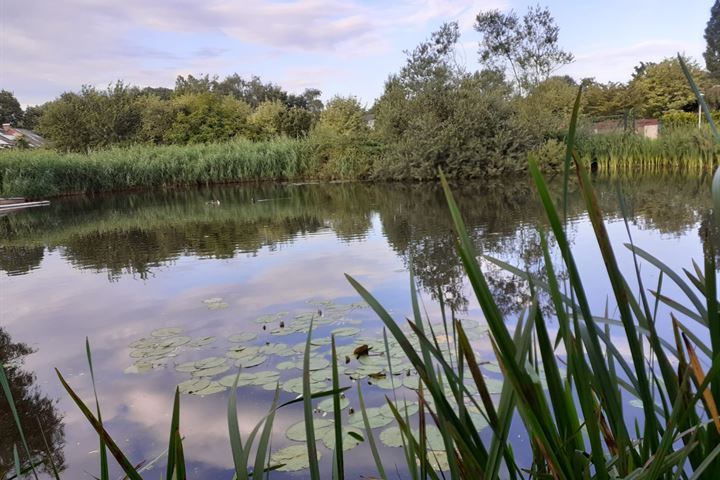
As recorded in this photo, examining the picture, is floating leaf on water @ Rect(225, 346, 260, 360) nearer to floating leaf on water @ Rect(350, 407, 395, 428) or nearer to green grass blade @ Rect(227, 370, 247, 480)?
floating leaf on water @ Rect(350, 407, 395, 428)

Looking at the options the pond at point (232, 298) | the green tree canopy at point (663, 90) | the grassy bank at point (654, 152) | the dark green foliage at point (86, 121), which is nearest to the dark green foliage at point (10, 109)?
the dark green foliage at point (86, 121)

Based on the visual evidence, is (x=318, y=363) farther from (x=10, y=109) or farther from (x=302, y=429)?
(x=10, y=109)

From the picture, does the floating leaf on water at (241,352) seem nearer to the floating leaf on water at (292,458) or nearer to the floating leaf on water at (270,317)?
the floating leaf on water at (270,317)

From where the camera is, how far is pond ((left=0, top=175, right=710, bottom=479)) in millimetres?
2559

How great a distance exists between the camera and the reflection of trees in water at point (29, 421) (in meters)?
2.34

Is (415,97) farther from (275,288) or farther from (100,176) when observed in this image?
(275,288)

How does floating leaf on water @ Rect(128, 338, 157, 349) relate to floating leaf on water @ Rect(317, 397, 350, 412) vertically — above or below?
above

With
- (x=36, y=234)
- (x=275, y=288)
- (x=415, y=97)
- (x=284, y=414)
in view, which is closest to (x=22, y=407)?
(x=284, y=414)

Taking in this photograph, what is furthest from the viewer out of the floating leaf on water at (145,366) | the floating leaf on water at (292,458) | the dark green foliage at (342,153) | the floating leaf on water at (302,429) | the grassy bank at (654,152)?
the dark green foliage at (342,153)

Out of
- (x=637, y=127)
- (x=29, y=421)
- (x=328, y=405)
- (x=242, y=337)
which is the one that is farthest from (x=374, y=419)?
(x=637, y=127)

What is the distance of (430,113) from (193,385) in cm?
1263

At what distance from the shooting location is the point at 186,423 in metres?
2.52

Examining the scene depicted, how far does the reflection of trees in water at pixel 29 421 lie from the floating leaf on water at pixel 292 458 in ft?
2.72

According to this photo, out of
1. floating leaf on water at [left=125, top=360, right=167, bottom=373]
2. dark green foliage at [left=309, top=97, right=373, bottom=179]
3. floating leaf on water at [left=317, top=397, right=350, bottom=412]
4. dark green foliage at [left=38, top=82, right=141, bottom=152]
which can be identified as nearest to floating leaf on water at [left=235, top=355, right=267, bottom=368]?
floating leaf on water at [left=125, top=360, right=167, bottom=373]
